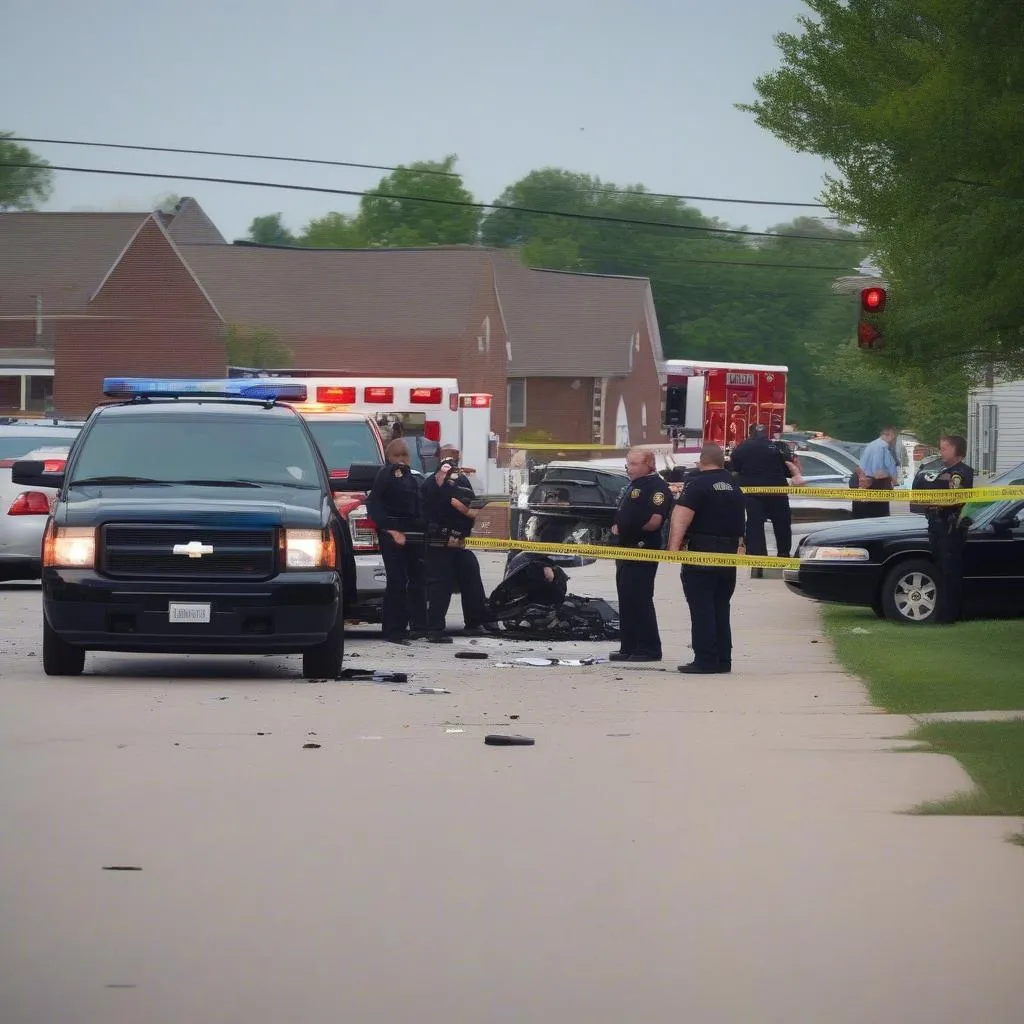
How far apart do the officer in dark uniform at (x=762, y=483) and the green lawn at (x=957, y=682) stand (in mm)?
3253

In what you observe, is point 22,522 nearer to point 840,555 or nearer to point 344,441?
point 344,441

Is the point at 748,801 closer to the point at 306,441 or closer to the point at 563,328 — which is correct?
the point at 306,441

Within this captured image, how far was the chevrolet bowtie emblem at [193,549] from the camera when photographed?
43.1 feet

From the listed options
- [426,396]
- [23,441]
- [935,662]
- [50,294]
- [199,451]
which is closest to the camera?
[199,451]

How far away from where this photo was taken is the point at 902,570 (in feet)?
61.4

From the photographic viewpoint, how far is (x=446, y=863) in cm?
755

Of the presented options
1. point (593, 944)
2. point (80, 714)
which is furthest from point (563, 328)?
point (593, 944)

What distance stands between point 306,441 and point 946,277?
5.27m

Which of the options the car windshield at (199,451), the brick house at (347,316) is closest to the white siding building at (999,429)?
the car windshield at (199,451)

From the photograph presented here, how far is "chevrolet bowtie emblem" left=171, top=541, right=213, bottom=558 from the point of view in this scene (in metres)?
13.1

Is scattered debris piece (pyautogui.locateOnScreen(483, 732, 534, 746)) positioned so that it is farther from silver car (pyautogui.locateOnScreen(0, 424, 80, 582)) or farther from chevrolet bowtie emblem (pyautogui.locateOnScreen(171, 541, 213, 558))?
silver car (pyautogui.locateOnScreen(0, 424, 80, 582))

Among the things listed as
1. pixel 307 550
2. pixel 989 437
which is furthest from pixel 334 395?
pixel 307 550

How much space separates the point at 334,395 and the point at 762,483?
10.5m

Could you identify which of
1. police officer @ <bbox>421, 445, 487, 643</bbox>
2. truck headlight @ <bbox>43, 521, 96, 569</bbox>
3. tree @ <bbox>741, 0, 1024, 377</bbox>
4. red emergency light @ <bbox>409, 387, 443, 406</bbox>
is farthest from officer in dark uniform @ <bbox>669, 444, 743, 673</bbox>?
red emergency light @ <bbox>409, 387, 443, 406</bbox>
